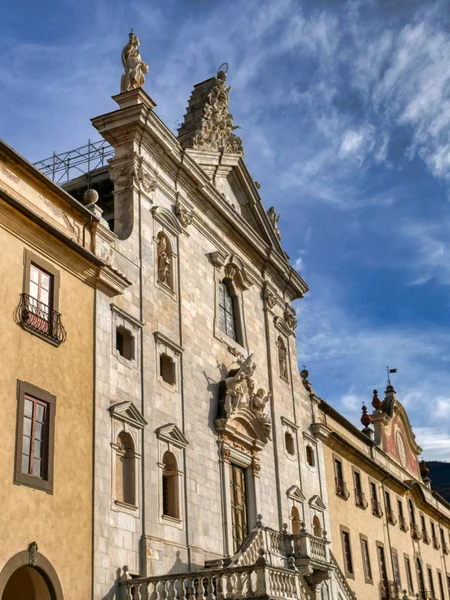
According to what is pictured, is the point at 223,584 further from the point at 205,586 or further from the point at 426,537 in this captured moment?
the point at 426,537

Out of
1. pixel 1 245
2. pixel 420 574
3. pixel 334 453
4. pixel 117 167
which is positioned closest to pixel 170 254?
pixel 117 167

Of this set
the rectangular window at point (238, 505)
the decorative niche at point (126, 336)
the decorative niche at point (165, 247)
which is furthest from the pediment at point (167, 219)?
the rectangular window at point (238, 505)

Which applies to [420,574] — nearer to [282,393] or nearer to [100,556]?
[282,393]

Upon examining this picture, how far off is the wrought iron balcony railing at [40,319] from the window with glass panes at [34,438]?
1521 millimetres

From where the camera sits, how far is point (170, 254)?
87.4 ft

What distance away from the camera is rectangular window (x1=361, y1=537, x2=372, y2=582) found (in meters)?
37.8

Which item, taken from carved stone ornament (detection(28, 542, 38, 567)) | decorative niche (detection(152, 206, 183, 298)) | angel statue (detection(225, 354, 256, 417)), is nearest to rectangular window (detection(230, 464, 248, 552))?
angel statue (detection(225, 354, 256, 417))

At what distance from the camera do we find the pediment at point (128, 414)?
21.1 meters

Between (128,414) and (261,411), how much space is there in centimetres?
829

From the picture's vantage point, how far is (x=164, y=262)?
85.8ft

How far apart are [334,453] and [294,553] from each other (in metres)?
12.5

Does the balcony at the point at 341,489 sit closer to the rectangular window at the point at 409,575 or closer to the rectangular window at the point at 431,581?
the rectangular window at the point at 409,575

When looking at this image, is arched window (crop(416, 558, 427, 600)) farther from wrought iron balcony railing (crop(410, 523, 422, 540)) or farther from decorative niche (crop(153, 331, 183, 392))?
decorative niche (crop(153, 331, 183, 392))

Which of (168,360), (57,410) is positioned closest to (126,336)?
(168,360)
